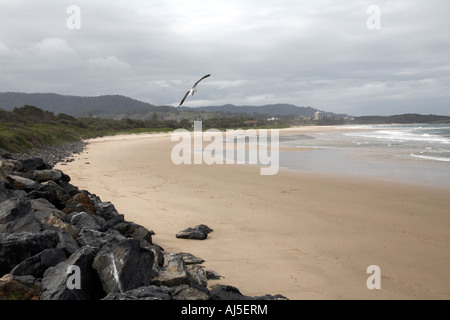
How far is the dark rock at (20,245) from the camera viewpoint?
4.14 m

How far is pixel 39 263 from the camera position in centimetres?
406

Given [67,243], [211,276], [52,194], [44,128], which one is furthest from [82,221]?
[44,128]

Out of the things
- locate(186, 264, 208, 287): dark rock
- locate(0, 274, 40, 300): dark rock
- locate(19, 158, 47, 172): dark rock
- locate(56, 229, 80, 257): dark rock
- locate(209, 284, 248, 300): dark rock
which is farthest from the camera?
locate(19, 158, 47, 172): dark rock

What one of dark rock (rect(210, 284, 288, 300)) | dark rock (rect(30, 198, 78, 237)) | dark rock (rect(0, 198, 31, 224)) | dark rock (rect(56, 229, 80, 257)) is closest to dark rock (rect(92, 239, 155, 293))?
dark rock (rect(56, 229, 80, 257))

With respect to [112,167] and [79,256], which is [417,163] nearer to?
[112,167]

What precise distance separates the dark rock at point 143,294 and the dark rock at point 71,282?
1.22ft

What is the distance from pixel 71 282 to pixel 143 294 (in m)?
0.79

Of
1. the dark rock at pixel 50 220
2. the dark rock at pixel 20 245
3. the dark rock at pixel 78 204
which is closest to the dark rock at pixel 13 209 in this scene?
the dark rock at pixel 50 220

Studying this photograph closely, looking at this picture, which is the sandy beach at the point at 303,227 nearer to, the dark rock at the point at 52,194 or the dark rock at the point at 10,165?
the dark rock at the point at 52,194

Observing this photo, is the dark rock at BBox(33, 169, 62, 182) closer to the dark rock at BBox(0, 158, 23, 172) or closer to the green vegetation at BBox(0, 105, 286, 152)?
the dark rock at BBox(0, 158, 23, 172)

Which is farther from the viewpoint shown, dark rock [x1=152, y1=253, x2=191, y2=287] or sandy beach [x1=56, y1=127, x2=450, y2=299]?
sandy beach [x1=56, y1=127, x2=450, y2=299]

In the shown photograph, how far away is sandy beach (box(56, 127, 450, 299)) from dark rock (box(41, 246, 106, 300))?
78.5 inches

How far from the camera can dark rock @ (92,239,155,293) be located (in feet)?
12.6
